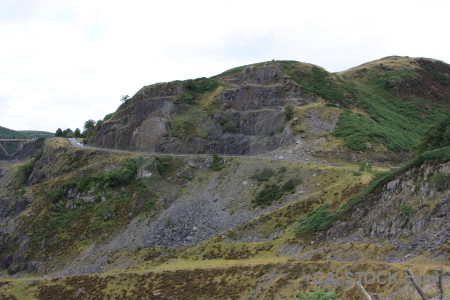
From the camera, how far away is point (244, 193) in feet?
211

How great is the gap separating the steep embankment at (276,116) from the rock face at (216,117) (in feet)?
0.68

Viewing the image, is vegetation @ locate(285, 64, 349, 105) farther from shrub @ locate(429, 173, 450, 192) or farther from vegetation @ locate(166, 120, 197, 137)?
shrub @ locate(429, 173, 450, 192)

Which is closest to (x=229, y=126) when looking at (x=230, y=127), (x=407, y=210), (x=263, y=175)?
(x=230, y=127)

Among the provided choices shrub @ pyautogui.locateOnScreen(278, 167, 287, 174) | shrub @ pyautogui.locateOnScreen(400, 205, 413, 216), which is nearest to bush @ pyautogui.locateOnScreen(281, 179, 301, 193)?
shrub @ pyautogui.locateOnScreen(278, 167, 287, 174)

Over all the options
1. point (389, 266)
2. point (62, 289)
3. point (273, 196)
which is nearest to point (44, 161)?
point (62, 289)

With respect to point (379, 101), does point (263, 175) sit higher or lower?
lower

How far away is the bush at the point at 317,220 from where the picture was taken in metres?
42.8

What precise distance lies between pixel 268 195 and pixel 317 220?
54.8ft

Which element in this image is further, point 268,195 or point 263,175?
point 263,175

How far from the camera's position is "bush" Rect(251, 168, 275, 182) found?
6639 cm

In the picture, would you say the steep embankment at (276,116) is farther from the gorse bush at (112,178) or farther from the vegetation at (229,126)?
the gorse bush at (112,178)

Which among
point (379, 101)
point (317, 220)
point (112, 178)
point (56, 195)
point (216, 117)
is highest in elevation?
point (216, 117)

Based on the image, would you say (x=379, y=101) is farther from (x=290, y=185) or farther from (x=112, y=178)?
(x=112, y=178)

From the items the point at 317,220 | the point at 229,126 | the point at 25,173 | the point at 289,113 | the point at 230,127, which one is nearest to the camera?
the point at 317,220
